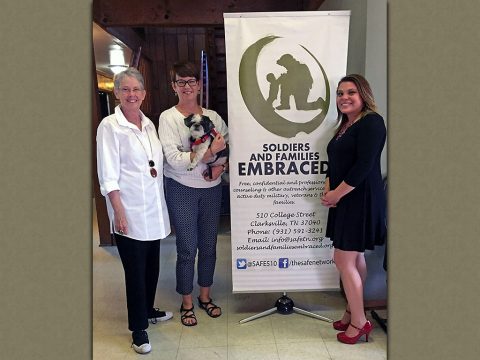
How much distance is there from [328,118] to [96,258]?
186cm

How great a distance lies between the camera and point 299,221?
1795mm

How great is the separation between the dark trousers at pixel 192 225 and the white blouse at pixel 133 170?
0.16m

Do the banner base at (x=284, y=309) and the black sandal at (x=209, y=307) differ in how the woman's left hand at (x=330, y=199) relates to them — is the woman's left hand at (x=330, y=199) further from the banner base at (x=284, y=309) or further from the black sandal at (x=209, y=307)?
the black sandal at (x=209, y=307)

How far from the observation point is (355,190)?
1.55 metres

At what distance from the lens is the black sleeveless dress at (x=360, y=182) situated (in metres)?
1.44

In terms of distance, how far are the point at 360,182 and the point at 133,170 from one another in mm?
940

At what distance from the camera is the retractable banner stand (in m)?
1.66

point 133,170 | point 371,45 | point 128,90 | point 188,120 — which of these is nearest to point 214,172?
point 188,120

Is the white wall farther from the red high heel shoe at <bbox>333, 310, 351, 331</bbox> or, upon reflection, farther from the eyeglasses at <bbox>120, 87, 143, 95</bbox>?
the eyeglasses at <bbox>120, 87, 143, 95</bbox>

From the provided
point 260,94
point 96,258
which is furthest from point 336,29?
point 96,258

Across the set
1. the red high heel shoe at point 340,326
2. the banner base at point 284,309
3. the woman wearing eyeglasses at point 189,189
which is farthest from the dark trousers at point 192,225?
the red high heel shoe at point 340,326

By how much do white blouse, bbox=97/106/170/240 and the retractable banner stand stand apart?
0.37m

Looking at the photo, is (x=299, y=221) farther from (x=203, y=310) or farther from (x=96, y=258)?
(x=96, y=258)

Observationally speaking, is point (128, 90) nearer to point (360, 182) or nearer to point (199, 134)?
point (199, 134)
